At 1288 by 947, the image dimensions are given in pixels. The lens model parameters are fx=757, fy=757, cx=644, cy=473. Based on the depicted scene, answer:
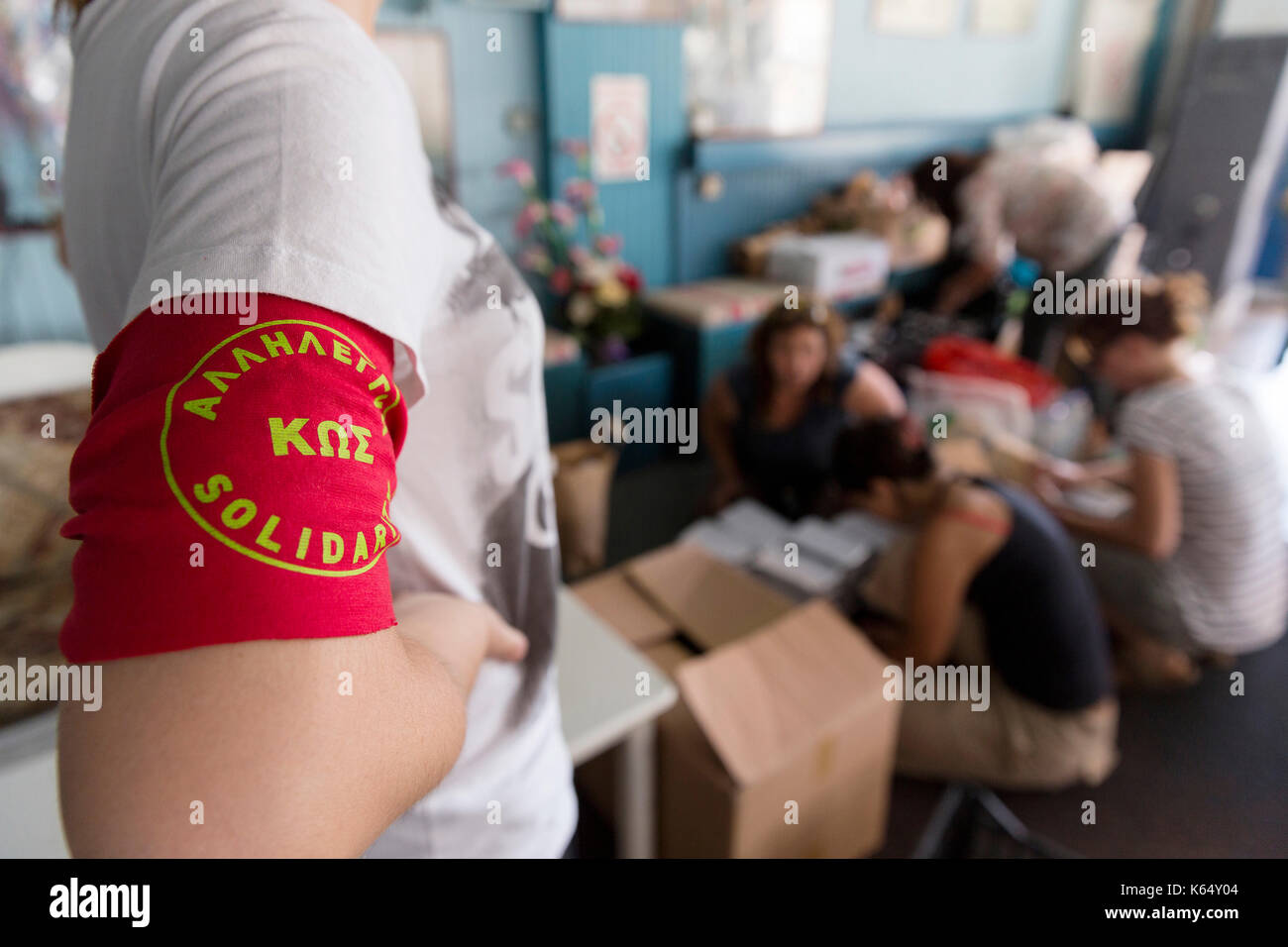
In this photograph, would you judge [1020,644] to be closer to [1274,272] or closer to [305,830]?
[305,830]

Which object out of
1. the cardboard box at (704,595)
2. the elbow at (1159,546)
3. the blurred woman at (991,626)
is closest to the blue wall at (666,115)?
the cardboard box at (704,595)

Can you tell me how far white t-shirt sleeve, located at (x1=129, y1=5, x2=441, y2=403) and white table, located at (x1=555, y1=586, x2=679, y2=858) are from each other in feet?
2.41

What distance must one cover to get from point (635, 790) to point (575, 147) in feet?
8.00

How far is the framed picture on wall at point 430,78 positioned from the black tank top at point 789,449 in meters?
1.26

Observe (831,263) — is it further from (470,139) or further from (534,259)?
(470,139)

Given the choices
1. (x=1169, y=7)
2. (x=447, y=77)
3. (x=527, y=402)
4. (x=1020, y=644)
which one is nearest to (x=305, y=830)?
(x=527, y=402)

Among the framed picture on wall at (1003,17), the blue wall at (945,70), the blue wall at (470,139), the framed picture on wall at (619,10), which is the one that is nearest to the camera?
the blue wall at (470,139)

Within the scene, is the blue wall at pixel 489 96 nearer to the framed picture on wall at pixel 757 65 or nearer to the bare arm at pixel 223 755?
the framed picture on wall at pixel 757 65

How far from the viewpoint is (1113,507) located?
2273 mm

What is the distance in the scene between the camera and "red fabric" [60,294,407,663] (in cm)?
23

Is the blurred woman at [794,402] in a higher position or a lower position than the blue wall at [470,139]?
lower

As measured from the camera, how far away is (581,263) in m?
2.91

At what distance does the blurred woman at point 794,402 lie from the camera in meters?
2.36

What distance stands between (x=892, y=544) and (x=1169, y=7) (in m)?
5.57
